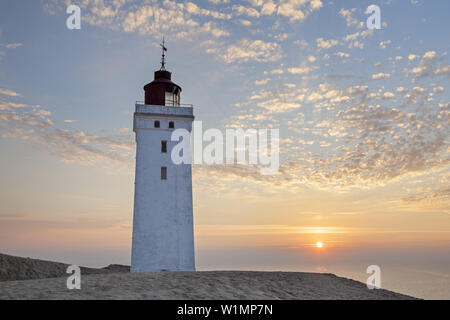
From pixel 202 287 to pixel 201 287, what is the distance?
4 centimetres

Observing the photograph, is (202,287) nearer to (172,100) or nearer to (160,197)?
(160,197)

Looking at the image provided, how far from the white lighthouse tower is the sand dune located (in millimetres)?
8393

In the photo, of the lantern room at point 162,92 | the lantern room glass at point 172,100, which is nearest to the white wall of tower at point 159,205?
the lantern room at point 162,92

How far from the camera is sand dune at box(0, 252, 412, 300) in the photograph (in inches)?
453

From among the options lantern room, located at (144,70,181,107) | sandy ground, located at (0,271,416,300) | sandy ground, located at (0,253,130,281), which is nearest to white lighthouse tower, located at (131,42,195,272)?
lantern room, located at (144,70,181,107)

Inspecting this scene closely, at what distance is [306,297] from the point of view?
1353 cm

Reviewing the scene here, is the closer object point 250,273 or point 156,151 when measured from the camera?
point 250,273

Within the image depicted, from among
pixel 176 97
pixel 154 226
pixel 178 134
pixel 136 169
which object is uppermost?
pixel 176 97

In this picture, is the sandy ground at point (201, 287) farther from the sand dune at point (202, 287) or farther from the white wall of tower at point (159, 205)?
the white wall of tower at point (159, 205)

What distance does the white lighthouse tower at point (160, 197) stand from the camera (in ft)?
79.4

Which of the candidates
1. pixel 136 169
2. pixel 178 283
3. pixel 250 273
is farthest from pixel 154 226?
pixel 178 283

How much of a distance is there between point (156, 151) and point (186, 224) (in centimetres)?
591
